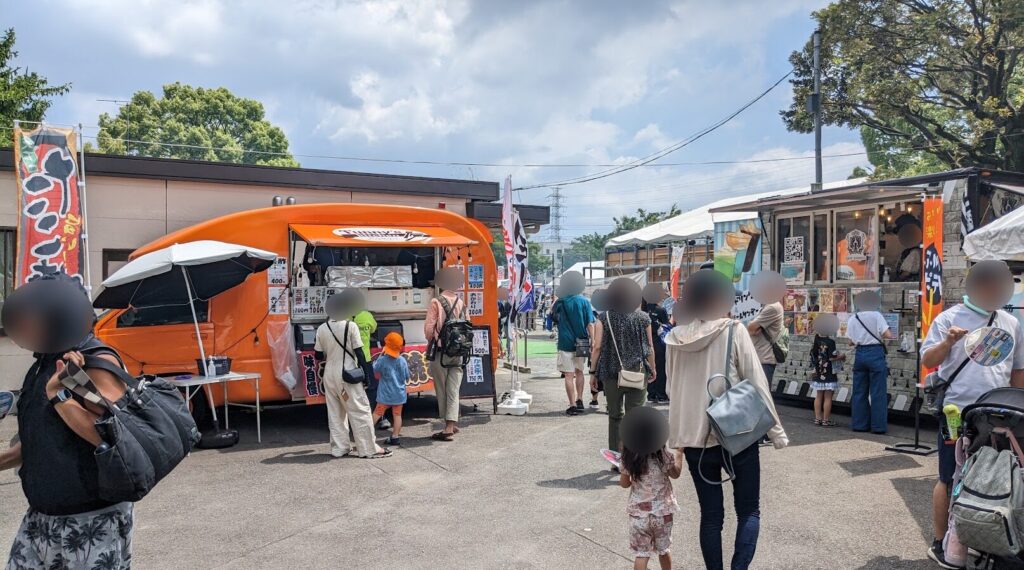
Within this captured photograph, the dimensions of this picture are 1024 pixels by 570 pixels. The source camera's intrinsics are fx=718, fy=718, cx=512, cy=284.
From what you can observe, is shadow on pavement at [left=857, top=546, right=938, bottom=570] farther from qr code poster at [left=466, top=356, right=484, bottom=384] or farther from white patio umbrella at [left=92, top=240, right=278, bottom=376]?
white patio umbrella at [left=92, top=240, right=278, bottom=376]

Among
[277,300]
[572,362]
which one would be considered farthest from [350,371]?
[572,362]

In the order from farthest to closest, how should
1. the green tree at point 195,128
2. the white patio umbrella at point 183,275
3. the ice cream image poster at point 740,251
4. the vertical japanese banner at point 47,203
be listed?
the green tree at point 195,128 < the ice cream image poster at point 740,251 < the vertical japanese banner at point 47,203 < the white patio umbrella at point 183,275

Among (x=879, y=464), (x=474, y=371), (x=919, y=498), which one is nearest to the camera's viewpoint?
(x=919, y=498)

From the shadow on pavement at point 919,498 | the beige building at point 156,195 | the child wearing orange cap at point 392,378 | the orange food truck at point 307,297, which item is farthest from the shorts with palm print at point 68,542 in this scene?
the beige building at point 156,195

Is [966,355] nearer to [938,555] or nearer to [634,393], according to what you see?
[938,555]

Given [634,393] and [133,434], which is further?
[634,393]

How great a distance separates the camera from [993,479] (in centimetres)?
365

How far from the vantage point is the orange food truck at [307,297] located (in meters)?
8.11

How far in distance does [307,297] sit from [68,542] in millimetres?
6530

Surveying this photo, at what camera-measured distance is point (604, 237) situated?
6600cm

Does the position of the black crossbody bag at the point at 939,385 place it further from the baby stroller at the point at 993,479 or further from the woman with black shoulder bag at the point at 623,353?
the woman with black shoulder bag at the point at 623,353

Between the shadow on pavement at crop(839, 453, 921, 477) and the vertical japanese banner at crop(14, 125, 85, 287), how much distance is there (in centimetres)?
822

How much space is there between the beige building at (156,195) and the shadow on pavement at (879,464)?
20.3 feet

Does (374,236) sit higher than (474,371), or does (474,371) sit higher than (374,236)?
(374,236)
